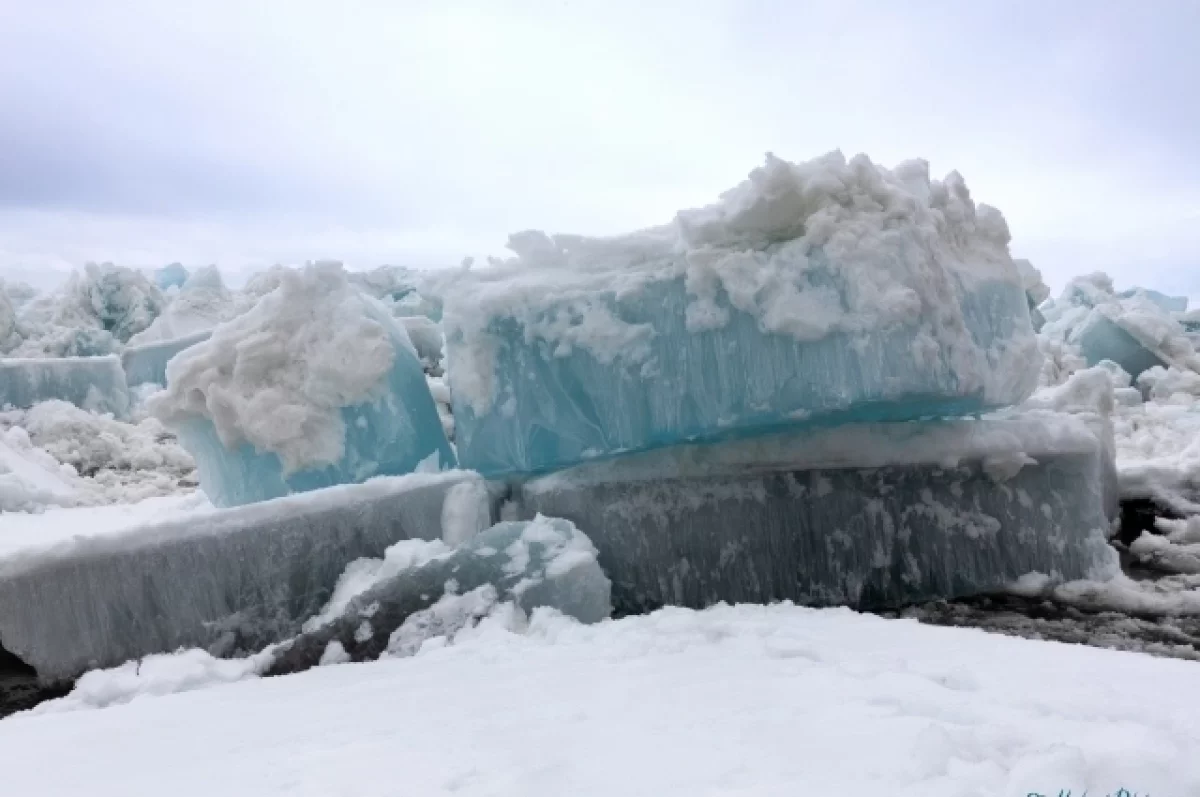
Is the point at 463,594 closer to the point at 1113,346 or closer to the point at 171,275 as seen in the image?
the point at 1113,346

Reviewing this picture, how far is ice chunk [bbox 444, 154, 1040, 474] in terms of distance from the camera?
2766 mm

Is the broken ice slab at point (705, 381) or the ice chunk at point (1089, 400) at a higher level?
the broken ice slab at point (705, 381)

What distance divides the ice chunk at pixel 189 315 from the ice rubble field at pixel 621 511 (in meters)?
9.63

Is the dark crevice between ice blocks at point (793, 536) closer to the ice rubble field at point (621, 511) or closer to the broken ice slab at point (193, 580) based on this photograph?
the ice rubble field at point (621, 511)

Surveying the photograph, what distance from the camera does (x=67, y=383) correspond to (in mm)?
9562

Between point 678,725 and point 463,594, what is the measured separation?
1364 millimetres

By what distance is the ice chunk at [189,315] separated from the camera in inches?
500

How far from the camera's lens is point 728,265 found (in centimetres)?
288

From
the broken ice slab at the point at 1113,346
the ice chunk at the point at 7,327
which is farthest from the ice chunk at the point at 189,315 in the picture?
the broken ice slab at the point at 1113,346

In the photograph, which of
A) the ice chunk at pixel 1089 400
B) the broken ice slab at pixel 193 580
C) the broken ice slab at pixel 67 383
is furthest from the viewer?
the broken ice slab at pixel 67 383

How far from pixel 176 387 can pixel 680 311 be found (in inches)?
84.8

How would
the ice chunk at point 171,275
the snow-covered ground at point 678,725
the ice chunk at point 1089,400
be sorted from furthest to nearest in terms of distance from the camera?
the ice chunk at point 171,275 < the ice chunk at point 1089,400 < the snow-covered ground at point 678,725

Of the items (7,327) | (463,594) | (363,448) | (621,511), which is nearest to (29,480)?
(363,448)

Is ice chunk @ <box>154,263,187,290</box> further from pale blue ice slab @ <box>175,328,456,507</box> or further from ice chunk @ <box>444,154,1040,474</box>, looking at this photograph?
ice chunk @ <box>444,154,1040,474</box>
